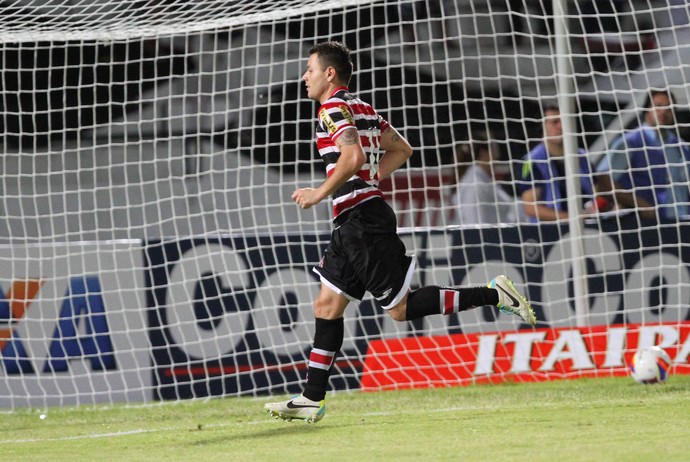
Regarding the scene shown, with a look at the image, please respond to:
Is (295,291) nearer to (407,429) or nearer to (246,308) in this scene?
(246,308)

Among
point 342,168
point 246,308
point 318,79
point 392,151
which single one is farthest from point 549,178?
point 342,168

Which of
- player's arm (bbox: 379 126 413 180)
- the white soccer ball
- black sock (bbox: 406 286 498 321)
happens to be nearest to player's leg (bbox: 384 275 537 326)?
black sock (bbox: 406 286 498 321)

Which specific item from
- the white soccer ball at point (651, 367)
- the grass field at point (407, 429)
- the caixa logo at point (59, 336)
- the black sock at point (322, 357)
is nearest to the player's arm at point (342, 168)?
the black sock at point (322, 357)

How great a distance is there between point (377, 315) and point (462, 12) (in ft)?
15.8

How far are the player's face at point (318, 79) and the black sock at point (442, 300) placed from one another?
1041 mm

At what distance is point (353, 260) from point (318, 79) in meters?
0.87

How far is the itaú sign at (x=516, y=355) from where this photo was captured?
25.0 feet

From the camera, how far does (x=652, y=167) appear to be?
8148 mm

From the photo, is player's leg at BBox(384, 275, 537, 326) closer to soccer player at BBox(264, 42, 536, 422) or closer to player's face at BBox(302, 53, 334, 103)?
soccer player at BBox(264, 42, 536, 422)

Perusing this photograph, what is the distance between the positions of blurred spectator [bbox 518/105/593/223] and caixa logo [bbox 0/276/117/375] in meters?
3.41

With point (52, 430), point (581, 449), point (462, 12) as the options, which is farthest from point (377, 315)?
point (462, 12)

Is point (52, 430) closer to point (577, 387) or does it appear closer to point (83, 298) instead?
point (83, 298)

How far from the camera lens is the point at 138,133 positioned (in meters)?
11.4

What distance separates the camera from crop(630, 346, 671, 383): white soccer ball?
6.65m
